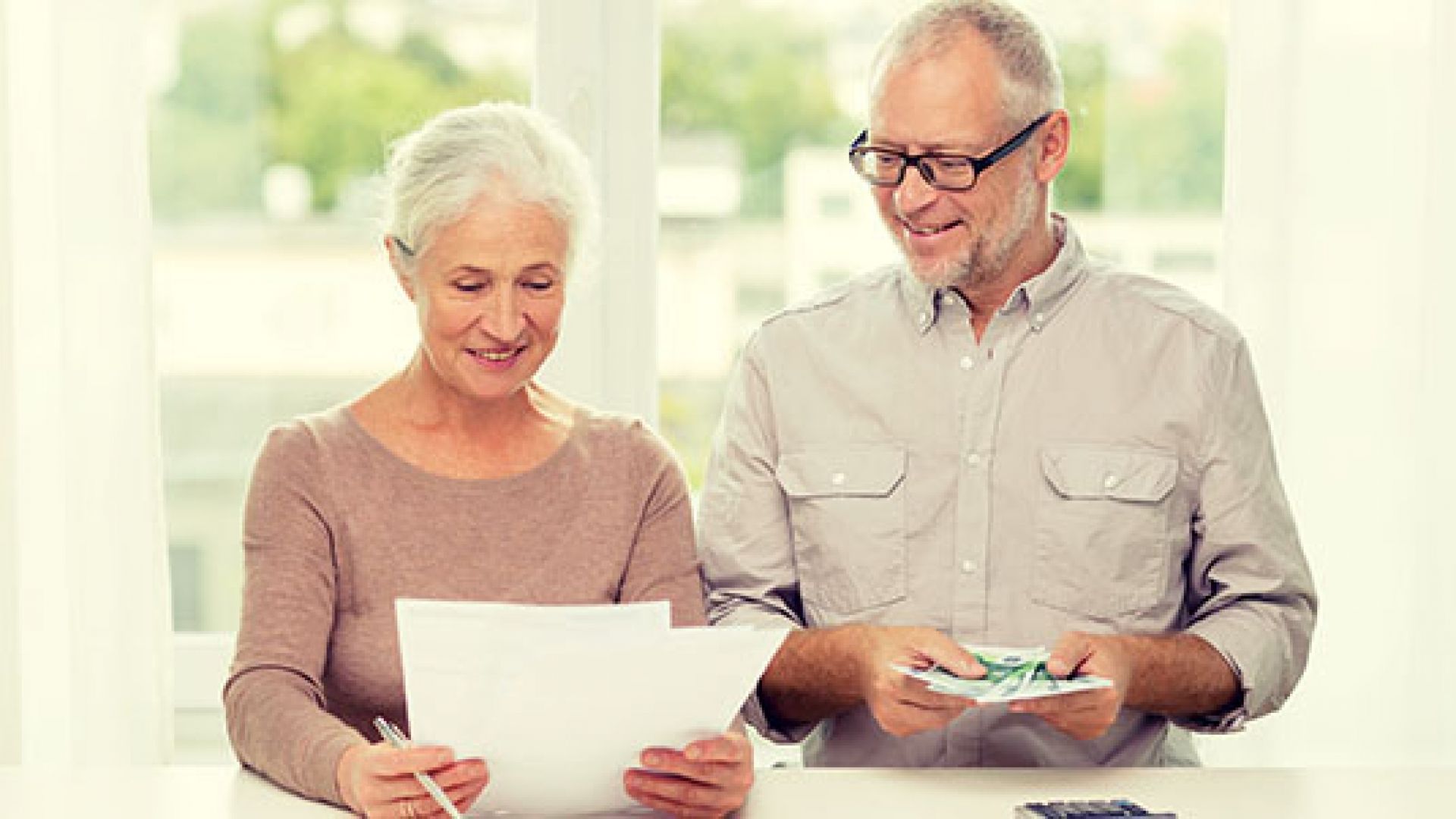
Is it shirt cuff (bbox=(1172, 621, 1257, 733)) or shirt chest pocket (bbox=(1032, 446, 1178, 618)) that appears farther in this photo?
shirt chest pocket (bbox=(1032, 446, 1178, 618))

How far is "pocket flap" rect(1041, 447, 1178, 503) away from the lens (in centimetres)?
222

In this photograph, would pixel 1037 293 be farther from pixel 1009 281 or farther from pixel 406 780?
pixel 406 780

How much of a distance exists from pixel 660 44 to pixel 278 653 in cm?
143

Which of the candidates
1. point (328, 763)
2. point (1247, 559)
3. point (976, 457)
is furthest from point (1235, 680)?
point (328, 763)

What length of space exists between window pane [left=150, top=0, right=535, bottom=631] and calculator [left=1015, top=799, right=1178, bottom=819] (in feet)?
5.50

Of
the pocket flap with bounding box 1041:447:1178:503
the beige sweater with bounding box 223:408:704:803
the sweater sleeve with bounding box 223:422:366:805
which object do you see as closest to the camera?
the sweater sleeve with bounding box 223:422:366:805

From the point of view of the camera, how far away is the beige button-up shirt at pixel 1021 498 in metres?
2.22

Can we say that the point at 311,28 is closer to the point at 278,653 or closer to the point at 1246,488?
the point at 278,653

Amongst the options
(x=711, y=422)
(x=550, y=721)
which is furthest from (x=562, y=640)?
(x=711, y=422)

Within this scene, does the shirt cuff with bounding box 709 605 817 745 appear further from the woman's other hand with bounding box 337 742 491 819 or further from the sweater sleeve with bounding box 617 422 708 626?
the woman's other hand with bounding box 337 742 491 819

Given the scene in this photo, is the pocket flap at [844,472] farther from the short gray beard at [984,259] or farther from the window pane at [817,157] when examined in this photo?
the window pane at [817,157]

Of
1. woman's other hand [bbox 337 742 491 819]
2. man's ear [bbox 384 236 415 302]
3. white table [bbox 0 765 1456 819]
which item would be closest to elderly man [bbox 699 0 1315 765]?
white table [bbox 0 765 1456 819]

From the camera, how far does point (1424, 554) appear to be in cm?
279

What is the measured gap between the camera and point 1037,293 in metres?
2.28
